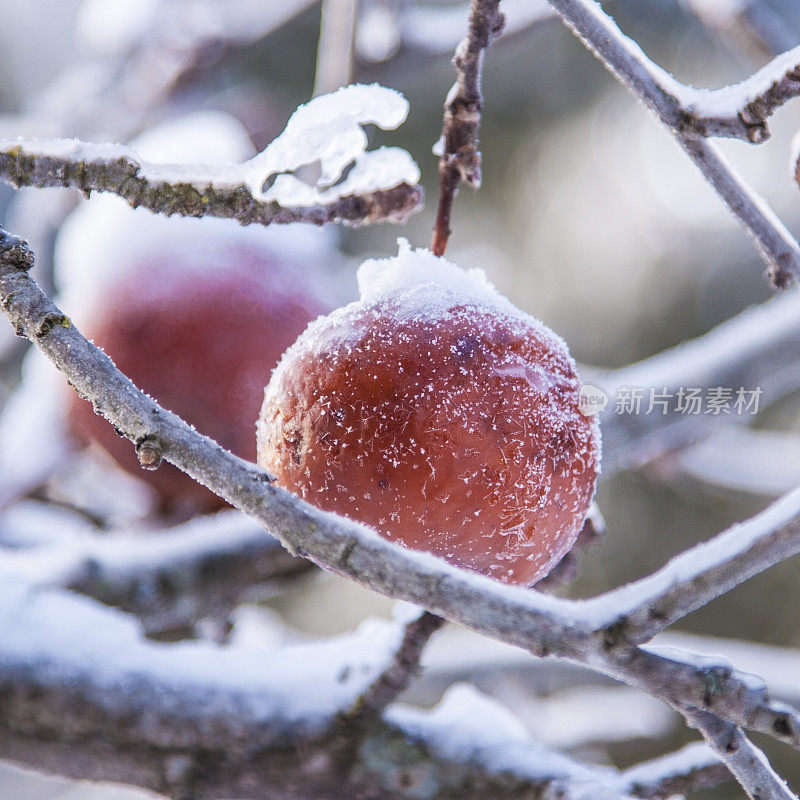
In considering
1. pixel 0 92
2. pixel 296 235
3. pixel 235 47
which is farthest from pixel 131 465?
pixel 0 92

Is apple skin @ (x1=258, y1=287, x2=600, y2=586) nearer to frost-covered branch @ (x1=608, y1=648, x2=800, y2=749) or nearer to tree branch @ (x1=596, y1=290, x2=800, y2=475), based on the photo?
frost-covered branch @ (x1=608, y1=648, x2=800, y2=749)

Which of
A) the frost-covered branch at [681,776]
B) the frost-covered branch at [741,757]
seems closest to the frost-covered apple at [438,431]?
the frost-covered branch at [741,757]

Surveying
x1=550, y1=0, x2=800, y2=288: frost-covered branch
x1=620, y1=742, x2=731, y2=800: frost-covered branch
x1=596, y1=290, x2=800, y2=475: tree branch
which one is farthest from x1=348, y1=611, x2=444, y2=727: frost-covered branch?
x1=596, y1=290, x2=800, y2=475: tree branch

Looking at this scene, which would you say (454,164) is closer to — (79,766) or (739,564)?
(739,564)

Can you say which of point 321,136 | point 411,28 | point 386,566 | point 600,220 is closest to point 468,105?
point 321,136

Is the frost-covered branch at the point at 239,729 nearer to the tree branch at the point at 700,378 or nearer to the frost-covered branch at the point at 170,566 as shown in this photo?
the frost-covered branch at the point at 170,566
